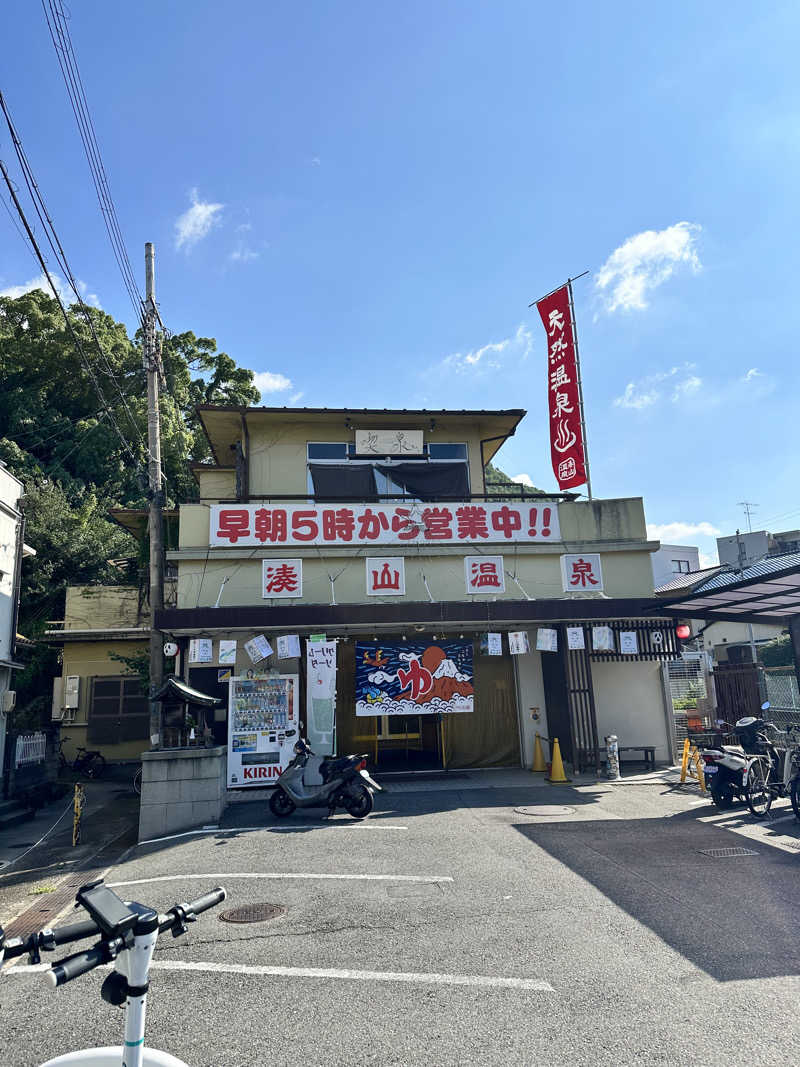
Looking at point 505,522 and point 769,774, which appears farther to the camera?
point 505,522

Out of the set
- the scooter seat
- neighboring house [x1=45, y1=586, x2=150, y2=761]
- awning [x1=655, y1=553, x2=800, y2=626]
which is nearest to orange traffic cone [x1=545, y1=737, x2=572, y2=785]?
awning [x1=655, y1=553, x2=800, y2=626]

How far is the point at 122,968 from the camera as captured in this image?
7.81ft

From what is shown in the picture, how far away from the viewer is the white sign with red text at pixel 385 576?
1611cm

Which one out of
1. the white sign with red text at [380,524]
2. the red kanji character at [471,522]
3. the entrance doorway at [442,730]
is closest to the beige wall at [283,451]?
the white sign with red text at [380,524]

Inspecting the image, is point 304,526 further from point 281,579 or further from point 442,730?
point 442,730

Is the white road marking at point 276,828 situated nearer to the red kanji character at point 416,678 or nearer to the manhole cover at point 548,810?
the manhole cover at point 548,810

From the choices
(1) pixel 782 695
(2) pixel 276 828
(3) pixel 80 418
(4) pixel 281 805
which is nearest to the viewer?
(2) pixel 276 828

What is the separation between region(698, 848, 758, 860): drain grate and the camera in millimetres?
8727

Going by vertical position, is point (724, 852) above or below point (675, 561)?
below

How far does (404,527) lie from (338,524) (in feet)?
5.28

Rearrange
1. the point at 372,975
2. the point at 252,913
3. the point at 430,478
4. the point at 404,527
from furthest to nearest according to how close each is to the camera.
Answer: the point at 430,478
the point at 404,527
the point at 252,913
the point at 372,975

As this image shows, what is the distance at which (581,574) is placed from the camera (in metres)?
16.8

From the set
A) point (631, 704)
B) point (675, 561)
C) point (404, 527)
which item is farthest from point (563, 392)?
point (675, 561)

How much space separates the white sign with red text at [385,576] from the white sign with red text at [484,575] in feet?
5.35
